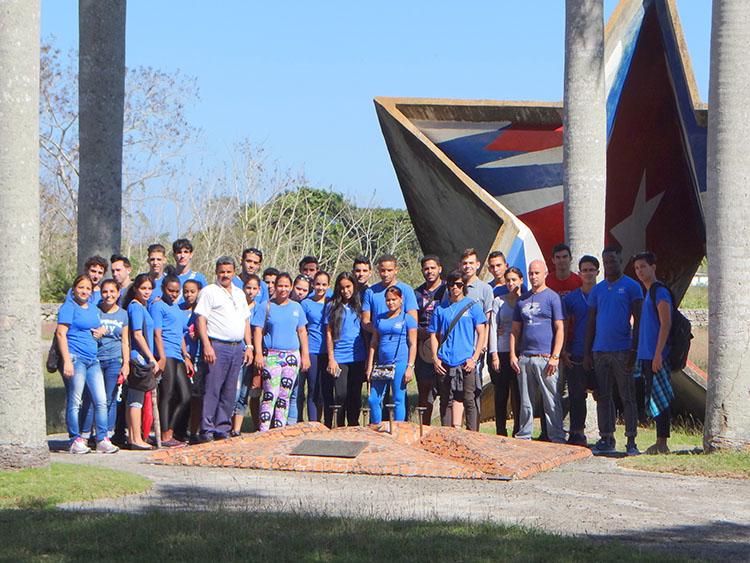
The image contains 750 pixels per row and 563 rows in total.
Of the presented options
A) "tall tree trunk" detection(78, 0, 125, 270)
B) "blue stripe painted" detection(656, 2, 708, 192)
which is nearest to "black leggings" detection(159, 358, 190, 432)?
"tall tree trunk" detection(78, 0, 125, 270)

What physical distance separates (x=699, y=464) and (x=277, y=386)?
13.4 feet

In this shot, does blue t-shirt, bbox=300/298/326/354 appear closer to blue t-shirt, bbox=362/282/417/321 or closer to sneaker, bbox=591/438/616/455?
blue t-shirt, bbox=362/282/417/321

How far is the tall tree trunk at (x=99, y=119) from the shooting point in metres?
13.8

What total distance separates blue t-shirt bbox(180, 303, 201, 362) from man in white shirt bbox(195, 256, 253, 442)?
0.98ft

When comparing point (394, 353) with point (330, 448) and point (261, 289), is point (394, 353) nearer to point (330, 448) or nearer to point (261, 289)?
point (261, 289)

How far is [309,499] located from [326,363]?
4.01 metres

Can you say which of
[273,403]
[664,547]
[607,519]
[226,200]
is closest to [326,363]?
[273,403]

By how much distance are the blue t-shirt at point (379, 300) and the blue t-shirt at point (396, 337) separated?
0.12 meters

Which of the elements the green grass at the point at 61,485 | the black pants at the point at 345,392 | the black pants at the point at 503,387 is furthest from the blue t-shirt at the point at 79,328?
the black pants at the point at 503,387

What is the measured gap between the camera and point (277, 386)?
38.1 feet

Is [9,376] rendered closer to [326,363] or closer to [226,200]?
[326,363]

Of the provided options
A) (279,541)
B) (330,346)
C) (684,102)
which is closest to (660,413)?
(330,346)

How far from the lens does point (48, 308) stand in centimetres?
3186

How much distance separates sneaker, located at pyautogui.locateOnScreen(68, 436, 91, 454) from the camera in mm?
10641
